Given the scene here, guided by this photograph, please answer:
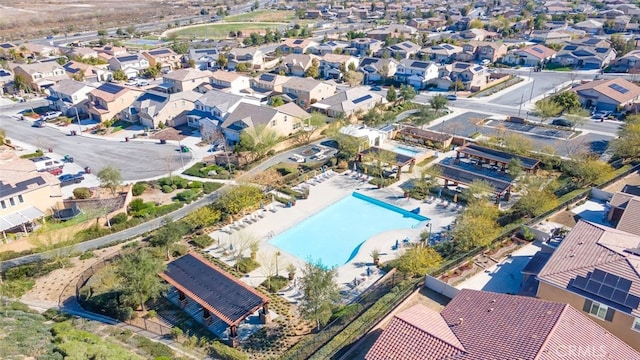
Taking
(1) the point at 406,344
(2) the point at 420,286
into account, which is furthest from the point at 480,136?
(1) the point at 406,344

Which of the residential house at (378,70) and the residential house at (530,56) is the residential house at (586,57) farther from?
the residential house at (378,70)

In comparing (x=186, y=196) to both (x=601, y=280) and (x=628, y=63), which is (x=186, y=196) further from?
(x=628, y=63)

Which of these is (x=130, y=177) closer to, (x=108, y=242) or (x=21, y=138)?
(x=108, y=242)

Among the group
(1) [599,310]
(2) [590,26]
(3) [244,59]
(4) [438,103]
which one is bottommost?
(1) [599,310]

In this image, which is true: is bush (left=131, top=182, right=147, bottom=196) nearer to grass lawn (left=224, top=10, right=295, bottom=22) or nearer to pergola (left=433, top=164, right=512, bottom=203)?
pergola (left=433, top=164, right=512, bottom=203)

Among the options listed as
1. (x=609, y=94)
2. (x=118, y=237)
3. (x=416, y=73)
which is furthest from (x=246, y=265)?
(x=609, y=94)

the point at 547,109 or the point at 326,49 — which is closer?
the point at 547,109
